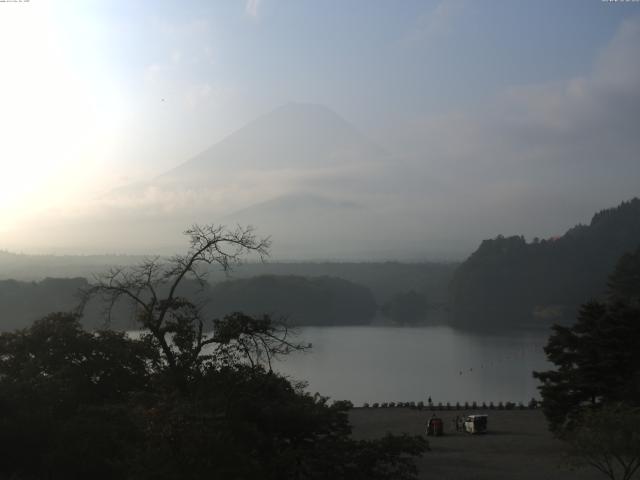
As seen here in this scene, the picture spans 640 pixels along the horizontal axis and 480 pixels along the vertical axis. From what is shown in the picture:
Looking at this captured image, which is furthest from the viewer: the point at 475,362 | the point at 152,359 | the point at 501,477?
the point at 475,362

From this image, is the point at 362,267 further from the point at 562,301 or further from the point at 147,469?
the point at 147,469

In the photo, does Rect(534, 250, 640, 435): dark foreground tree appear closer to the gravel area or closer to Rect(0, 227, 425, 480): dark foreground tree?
the gravel area

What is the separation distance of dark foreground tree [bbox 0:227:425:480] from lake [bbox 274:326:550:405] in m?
12.6

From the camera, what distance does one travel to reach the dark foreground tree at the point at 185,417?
5.40 metres

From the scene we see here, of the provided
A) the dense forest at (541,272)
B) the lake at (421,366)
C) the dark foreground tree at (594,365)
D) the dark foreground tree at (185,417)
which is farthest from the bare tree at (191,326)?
the dense forest at (541,272)

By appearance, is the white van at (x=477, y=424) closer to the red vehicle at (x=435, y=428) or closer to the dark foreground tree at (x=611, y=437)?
the red vehicle at (x=435, y=428)

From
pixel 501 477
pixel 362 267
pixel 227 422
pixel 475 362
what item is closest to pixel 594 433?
pixel 501 477

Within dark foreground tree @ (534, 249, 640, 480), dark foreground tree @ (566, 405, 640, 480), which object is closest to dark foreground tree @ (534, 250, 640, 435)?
dark foreground tree @ (534, 249, 640, 480)

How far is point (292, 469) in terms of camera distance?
6141 millimetres

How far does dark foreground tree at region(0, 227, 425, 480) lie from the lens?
213 inches

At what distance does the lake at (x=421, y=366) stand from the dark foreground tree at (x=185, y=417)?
12.6 meters

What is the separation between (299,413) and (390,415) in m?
12.1

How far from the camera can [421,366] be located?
34531mm

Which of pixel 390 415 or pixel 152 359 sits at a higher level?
pixel 152 359
